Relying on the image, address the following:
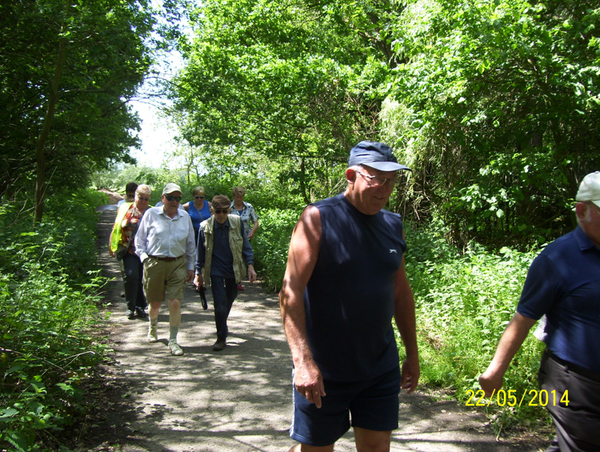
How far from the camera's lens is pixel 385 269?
2.68m

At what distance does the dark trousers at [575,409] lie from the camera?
242cm

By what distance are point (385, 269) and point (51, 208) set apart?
16.2m

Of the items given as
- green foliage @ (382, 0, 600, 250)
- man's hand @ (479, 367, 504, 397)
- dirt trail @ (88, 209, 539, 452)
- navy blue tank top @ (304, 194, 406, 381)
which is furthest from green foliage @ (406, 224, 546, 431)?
navy blue tank top @ (304, 194, 406, 381)

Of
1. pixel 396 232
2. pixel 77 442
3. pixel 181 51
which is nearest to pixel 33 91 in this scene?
pixel 181 51

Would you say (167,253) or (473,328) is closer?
(473,328)

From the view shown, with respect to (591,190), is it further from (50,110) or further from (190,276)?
(50,110)

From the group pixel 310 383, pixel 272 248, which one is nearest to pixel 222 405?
pixel 310 383

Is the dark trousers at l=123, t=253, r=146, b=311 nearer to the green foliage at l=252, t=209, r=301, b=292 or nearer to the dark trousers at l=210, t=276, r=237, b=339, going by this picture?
the dark trousers at l=210, t=276, r=237, b=339

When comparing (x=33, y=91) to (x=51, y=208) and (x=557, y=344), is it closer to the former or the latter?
(x=51, y=208)

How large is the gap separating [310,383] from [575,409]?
1.25 meters

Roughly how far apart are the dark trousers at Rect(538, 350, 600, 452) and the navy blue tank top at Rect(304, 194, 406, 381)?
83 cm

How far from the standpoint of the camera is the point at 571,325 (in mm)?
2523

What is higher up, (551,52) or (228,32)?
(228,32)
